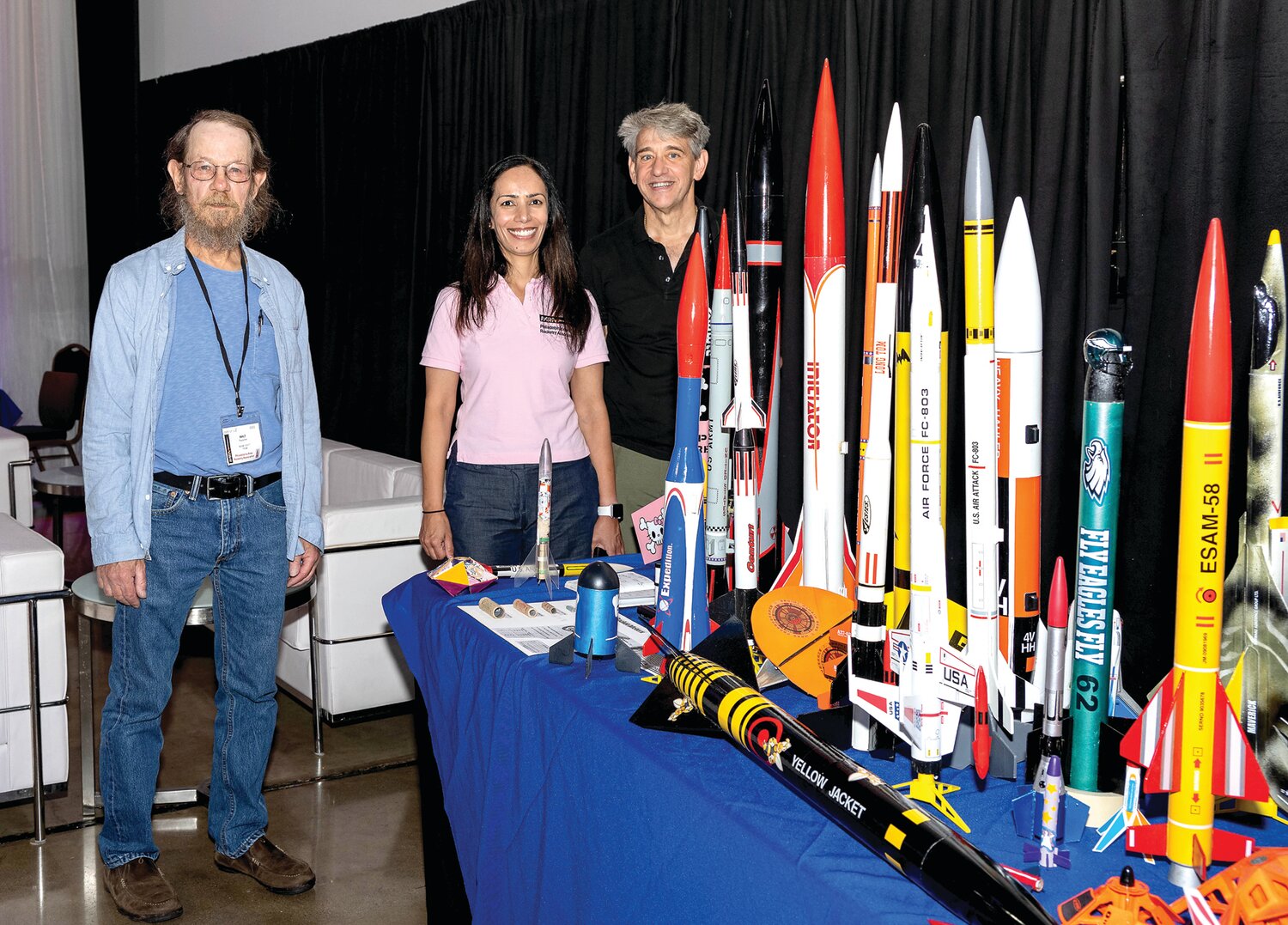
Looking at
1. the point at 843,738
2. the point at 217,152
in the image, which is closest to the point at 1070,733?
the point at 843,738

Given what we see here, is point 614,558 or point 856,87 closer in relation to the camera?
point 614,558

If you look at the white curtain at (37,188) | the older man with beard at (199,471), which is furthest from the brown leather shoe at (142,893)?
the white curtain at (37,188)

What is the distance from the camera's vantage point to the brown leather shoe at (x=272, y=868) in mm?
2568

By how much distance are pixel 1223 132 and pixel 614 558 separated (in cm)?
142

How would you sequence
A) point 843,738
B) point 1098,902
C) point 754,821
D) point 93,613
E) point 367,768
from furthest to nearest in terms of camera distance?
point 367,768 → point 93,613 → point 843,738 → point 754,821 → point 1098,902

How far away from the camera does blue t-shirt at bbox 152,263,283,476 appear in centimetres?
228

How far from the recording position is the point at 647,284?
9.03 ft

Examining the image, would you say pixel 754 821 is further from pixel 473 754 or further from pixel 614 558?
Result: pixel 614 558

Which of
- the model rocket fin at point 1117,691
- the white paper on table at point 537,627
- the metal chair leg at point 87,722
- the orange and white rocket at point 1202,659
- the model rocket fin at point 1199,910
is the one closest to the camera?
the model rocket fin at point 1199,910

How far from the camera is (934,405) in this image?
1.34 meters

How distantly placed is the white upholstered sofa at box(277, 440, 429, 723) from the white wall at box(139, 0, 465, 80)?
2.38 m

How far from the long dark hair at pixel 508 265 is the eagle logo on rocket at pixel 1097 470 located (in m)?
1.60

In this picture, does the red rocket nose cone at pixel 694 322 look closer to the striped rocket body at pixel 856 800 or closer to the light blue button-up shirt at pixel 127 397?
the striped rocket body at pixel 856 800

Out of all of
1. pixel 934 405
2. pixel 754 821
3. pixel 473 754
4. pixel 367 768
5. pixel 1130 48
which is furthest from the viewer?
pixel 367 768
